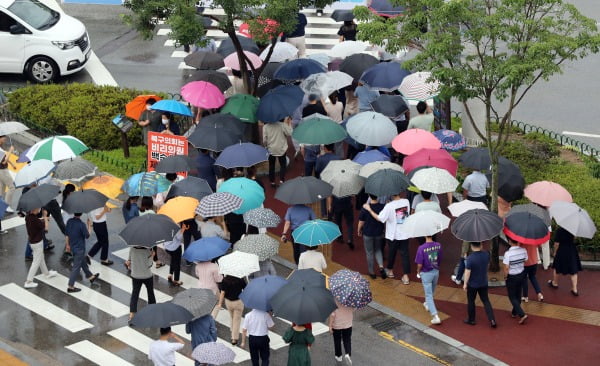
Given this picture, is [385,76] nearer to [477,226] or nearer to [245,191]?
[245,191]

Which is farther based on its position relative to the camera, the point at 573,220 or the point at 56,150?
the point at 56,150

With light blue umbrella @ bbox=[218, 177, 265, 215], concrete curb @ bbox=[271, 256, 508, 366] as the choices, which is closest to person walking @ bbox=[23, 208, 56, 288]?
light blue umbrella @ bbox=[218, 177, 265, 215]

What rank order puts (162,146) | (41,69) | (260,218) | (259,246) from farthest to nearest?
(41,69)
(162,146)
(260,218)
(259,246)

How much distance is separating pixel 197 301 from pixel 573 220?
6714 mm

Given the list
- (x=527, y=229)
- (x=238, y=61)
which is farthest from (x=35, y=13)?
(x=527, y=229)

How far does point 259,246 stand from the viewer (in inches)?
663

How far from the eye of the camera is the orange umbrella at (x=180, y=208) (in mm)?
18266

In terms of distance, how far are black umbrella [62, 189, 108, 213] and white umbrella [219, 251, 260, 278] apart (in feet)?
9.68

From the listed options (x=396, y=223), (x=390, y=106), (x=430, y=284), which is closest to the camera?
(x=430, y=284)

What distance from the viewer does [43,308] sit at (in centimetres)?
1836

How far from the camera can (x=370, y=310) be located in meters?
18.3

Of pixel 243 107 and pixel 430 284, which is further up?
pixel 243 107

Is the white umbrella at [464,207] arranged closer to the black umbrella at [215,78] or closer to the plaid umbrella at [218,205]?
the plaid umbrella at [218,205]

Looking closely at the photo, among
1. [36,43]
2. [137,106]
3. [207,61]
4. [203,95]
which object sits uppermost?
[207,61]
